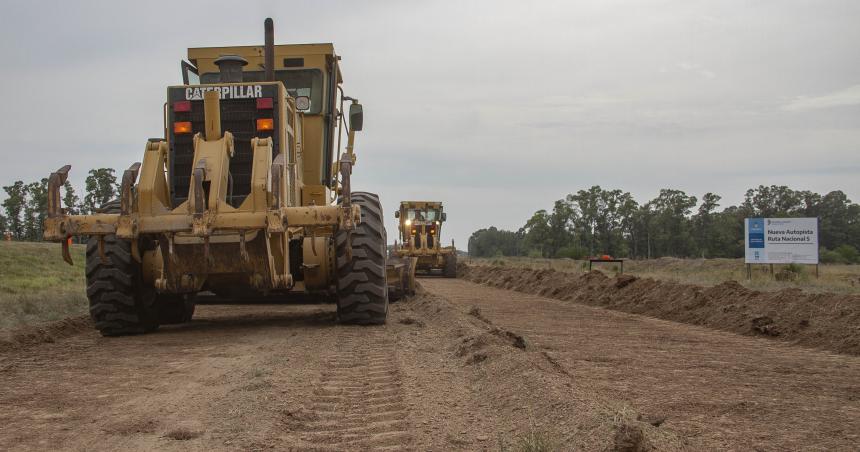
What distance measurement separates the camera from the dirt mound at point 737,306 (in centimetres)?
1048

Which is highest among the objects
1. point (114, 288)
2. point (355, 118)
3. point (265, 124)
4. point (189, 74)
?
point (189, 74)

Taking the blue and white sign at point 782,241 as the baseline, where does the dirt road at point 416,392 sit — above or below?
below

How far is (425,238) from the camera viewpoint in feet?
123

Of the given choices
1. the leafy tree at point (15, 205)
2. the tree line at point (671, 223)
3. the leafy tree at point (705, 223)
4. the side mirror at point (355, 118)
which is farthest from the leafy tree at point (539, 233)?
the side mirror at point (355, 118)

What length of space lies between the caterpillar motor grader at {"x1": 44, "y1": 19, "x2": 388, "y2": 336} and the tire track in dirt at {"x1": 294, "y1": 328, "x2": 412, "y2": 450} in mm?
1849

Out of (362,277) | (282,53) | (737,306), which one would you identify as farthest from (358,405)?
(737,306)

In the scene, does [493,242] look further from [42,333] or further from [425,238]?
[42,333]

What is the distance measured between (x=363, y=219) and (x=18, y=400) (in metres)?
5.58

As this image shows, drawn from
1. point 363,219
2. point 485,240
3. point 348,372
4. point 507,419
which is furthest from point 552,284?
point 485,240

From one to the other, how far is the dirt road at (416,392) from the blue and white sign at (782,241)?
50.4 feet

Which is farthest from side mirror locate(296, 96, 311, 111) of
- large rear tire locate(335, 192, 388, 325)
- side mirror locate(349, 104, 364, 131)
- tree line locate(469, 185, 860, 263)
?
tree line locate(469, 185, 860, 263)

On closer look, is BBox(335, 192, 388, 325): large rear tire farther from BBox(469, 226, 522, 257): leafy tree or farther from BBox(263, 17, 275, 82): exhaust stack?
BBox(469, 226, 522, 257): leafy tree

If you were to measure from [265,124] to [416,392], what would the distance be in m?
5.38

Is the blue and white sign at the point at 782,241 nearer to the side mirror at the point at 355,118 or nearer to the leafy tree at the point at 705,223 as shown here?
the side mirror at the point at 355,118
